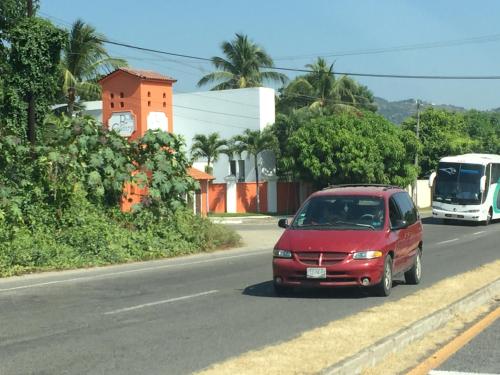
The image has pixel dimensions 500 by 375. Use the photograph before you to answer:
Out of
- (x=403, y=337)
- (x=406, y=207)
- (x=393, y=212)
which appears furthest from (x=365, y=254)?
(x=403, y=337)

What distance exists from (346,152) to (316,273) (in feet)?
112

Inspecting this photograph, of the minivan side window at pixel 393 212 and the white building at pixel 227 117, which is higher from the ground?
the white building at pixel 227 117

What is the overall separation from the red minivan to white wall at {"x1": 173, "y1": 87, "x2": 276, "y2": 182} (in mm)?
36253

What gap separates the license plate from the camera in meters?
11.0

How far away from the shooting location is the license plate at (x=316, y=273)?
36.0 ft

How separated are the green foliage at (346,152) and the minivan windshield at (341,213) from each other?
32.2 m

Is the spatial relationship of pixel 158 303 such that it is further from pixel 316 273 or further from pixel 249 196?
pixel 249 196

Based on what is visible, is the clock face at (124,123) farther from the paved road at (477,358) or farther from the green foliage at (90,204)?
the paved road at (477,358)

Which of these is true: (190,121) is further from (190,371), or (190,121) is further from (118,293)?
(190,371)

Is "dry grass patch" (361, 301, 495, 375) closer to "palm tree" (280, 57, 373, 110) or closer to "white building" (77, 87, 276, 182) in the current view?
"white building" (77, 87, 276, 182)

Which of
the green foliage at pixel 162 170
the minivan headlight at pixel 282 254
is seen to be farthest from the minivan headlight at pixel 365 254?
the green foliage at pixel 162 170

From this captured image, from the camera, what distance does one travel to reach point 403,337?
789cm

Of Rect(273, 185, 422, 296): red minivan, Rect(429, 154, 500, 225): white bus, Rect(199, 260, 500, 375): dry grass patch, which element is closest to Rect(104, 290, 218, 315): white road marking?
Rect(273, 185, 422, 296): red minivan

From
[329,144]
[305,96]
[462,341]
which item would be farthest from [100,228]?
[305,96]
